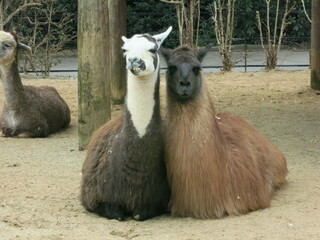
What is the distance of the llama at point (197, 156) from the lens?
589 centimetres

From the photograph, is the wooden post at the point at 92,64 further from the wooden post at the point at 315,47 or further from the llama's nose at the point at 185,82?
the wooden post at the point at 315,47

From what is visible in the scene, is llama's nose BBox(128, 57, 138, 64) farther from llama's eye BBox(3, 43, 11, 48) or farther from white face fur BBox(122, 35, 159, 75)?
llama's eye BBox(3, 43, 11, 48)

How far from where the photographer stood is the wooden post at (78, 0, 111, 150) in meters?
8.91

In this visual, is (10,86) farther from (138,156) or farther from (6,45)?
(138,156)

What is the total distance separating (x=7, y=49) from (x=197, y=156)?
5.70m

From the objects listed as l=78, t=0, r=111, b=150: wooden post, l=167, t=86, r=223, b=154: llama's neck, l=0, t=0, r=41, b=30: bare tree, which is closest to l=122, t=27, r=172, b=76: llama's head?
l=167, t=86, r=223, b=154: llama's neck

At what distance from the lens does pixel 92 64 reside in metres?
8.91

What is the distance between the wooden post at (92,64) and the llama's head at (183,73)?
2.92 meters

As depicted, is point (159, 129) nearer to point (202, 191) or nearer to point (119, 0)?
point (202, 191)

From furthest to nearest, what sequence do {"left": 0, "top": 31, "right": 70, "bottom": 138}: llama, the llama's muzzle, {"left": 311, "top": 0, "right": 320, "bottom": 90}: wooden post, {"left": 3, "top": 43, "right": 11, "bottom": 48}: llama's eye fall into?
{"left": 311, "top": 0, "right": 320, "bottom": 90}: wooden post → {"left": 3, "top": 43, "right": 11, "bottom": 48}: llama's eye → {"left": 0, "top": 31, "right": 70, "bottom": 138}: llama → the llama's muzzle

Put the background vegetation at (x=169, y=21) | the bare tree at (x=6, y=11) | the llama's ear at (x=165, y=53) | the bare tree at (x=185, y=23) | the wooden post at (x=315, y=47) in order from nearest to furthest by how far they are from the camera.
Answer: the llama's ear at (x=165, y=53)
the wooden post at (x=315, y=47)
the bare tree at (x=6, y=11)
the bare tree at (x=185, y=23)
the background vegetation at (x=169, y=21)

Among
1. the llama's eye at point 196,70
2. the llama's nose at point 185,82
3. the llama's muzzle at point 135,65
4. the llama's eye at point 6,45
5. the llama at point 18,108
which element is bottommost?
the llama at point 18,108

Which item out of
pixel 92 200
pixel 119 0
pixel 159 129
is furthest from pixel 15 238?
pixel 119 0

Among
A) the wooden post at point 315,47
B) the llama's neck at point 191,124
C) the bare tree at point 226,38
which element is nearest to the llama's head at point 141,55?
the llama's neck at point 191,124
